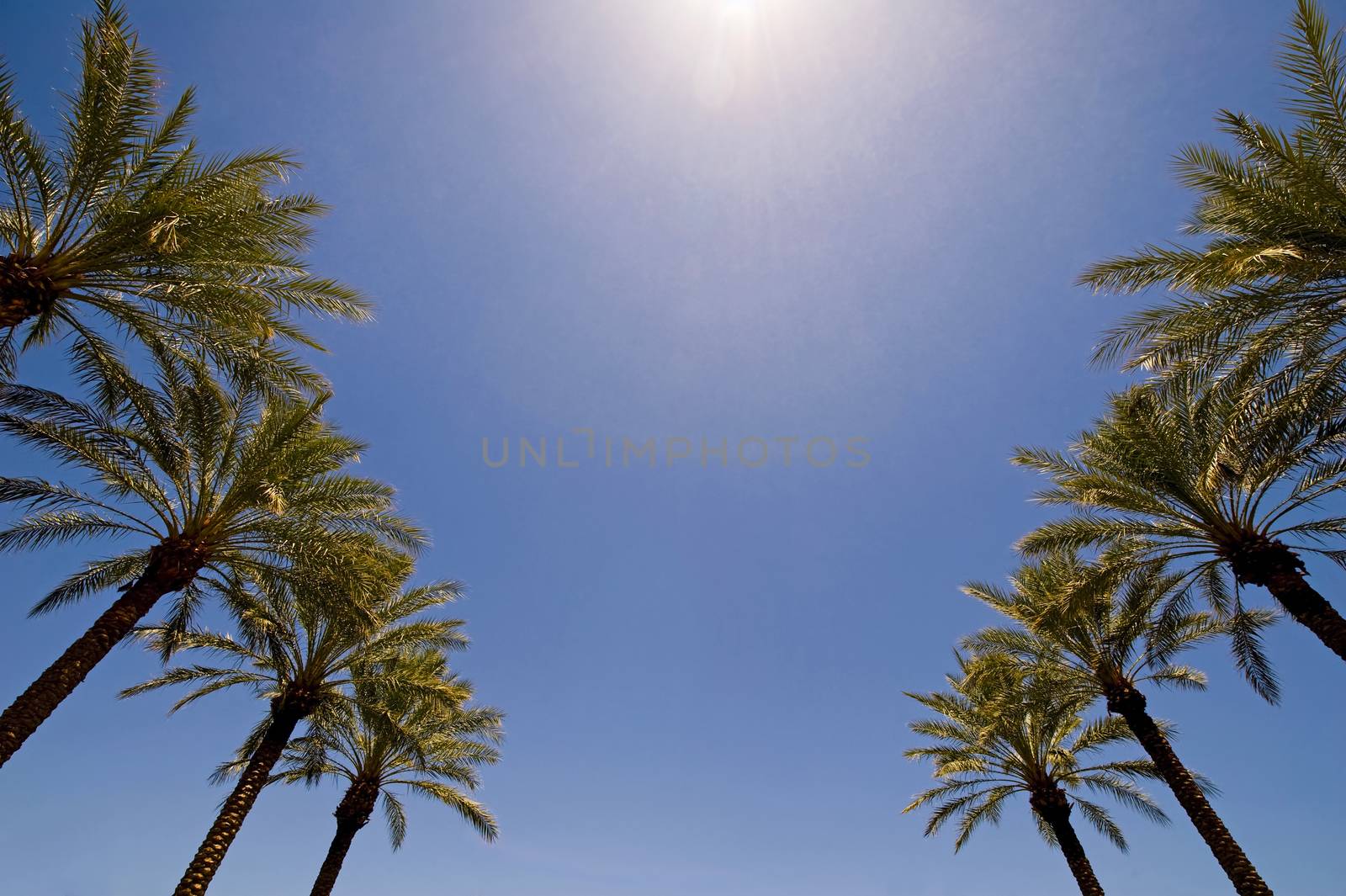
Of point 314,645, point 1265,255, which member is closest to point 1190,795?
point 1265,255

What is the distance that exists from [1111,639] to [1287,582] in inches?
144

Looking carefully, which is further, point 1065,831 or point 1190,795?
point 1065,831

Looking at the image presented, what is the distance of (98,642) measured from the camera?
9.91m

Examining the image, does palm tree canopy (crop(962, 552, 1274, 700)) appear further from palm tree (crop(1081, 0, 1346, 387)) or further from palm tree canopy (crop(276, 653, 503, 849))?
palm tree canopy (crop(276, 653, 503, 849))

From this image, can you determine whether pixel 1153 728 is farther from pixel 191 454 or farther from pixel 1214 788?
pixel 191 454

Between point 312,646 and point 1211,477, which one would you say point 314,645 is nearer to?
Result: point 312,646

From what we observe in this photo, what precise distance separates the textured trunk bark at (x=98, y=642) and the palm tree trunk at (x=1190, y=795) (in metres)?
18.7

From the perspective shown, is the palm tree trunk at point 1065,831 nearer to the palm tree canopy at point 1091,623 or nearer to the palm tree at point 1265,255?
the palm tree canopy at point 1091,623

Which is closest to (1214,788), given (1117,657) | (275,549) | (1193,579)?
(1117,657)

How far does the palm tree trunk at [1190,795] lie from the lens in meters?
12.3

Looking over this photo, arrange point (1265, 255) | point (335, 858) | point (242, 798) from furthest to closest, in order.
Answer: point (335, 858), point (242, 798), point (1265, 255)

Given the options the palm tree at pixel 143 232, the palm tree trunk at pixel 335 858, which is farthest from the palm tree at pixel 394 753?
the palm tree at pixel 143 232

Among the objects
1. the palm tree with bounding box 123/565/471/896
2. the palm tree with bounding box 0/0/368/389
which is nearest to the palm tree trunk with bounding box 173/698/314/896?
the palm tree with bounding box 123/565/471/896

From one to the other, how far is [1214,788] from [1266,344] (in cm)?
1217
